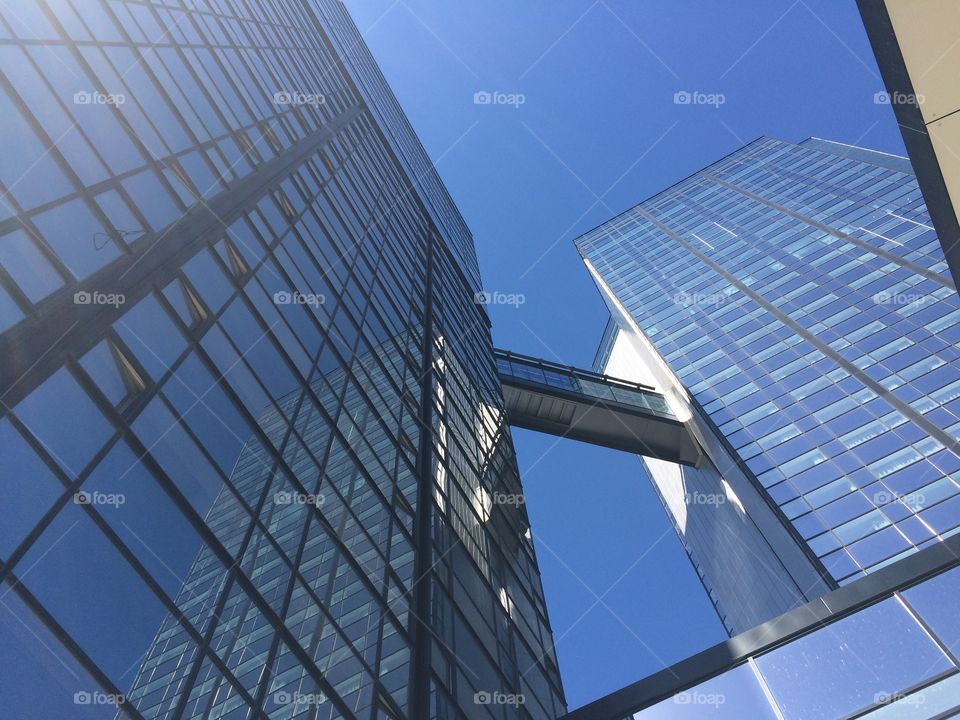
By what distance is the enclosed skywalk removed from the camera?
5022cm

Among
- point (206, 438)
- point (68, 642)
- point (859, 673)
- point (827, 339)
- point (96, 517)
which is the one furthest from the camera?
point (827, 339)

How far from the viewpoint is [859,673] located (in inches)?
468

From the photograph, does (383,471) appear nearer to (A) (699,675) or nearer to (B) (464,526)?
(B) (464,526)

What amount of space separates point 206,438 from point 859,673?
31.6 ft

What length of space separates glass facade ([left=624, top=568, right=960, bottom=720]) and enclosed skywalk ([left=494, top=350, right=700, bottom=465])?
36.4 metres

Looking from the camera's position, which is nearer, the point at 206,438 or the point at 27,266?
the point at 27,266

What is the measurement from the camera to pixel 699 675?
514 inches

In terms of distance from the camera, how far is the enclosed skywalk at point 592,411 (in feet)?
165

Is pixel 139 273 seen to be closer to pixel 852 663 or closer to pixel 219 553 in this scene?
pixel 219 553

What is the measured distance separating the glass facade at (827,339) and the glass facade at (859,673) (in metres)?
17.3

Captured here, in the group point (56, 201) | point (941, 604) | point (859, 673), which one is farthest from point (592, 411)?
point (56, 201)

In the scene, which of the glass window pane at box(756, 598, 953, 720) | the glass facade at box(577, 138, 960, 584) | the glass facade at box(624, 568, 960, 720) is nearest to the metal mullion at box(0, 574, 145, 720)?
the glass facade at box(624, 568, 960, 720)

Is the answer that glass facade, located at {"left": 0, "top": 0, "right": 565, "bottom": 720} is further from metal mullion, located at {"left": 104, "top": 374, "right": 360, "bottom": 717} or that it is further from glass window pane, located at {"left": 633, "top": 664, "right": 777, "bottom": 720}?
glass window pane, located at {"left": 633, "top": 664, "right": 777, "bottom": 720}

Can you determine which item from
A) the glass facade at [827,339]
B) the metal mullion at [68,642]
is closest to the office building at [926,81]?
the metal mullion at [68,642]
